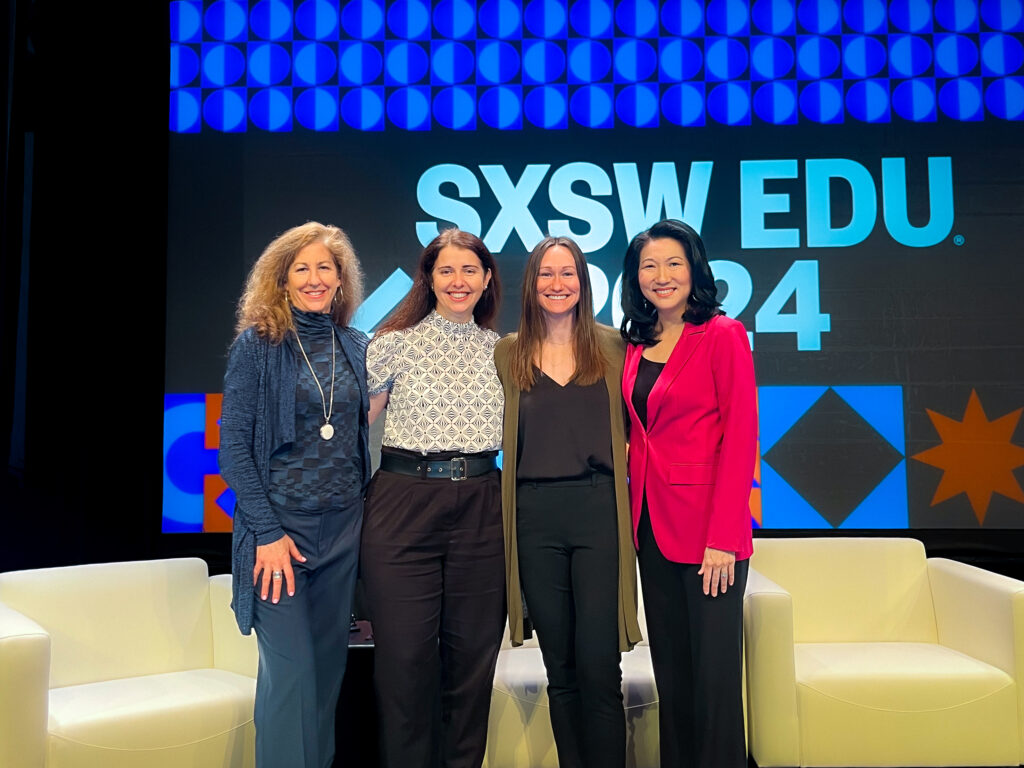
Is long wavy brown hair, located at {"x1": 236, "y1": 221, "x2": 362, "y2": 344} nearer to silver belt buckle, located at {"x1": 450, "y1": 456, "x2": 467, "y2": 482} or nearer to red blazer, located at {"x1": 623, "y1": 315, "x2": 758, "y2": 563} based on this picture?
silver belt buckle, located at {"x1": 450, "y1": 456, "x2": 467, "y2": 482}

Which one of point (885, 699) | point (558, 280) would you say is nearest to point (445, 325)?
point (558, 280)

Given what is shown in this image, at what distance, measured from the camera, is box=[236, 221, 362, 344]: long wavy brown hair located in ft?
7.55

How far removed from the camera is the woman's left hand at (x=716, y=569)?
226 cm

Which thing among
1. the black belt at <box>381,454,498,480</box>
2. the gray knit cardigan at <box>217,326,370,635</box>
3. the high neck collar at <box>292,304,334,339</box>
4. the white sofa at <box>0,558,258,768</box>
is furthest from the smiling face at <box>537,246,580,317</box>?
the white sofa at <box>0,558,258,768</box>

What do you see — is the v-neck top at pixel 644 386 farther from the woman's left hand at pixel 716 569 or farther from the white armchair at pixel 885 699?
the white armchair at pixel 885 699

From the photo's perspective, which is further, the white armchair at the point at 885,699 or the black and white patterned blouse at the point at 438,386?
the white armchair at the point at 885,699

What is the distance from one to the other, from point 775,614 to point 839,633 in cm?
74

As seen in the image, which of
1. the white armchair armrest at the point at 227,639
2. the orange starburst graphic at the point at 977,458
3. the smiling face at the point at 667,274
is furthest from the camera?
the orange starburst graphic at the point at 977,458

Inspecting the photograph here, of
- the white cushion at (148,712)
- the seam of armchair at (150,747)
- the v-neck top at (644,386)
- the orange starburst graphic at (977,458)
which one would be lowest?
the seam of armchair at (150,747)

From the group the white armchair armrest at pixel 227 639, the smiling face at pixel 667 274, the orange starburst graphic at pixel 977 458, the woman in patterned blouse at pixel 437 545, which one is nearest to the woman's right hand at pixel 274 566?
the woman in patterned blouse at pixel 437 545

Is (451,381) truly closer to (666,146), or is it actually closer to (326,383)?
(326,383)

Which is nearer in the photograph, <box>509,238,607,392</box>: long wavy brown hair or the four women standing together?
the four women standing together

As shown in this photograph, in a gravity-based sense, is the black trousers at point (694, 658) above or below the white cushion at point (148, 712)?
above

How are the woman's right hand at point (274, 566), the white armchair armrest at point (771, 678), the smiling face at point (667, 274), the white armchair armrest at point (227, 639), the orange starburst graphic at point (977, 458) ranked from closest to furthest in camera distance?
the woman's right hand at point (274, 566) → the smiling face at point (667, 274) → the white armchair armrest at point (771, 678) → the white armchair armrest at point (227, 639) → the orange starburst graphic at point (977, 458)
